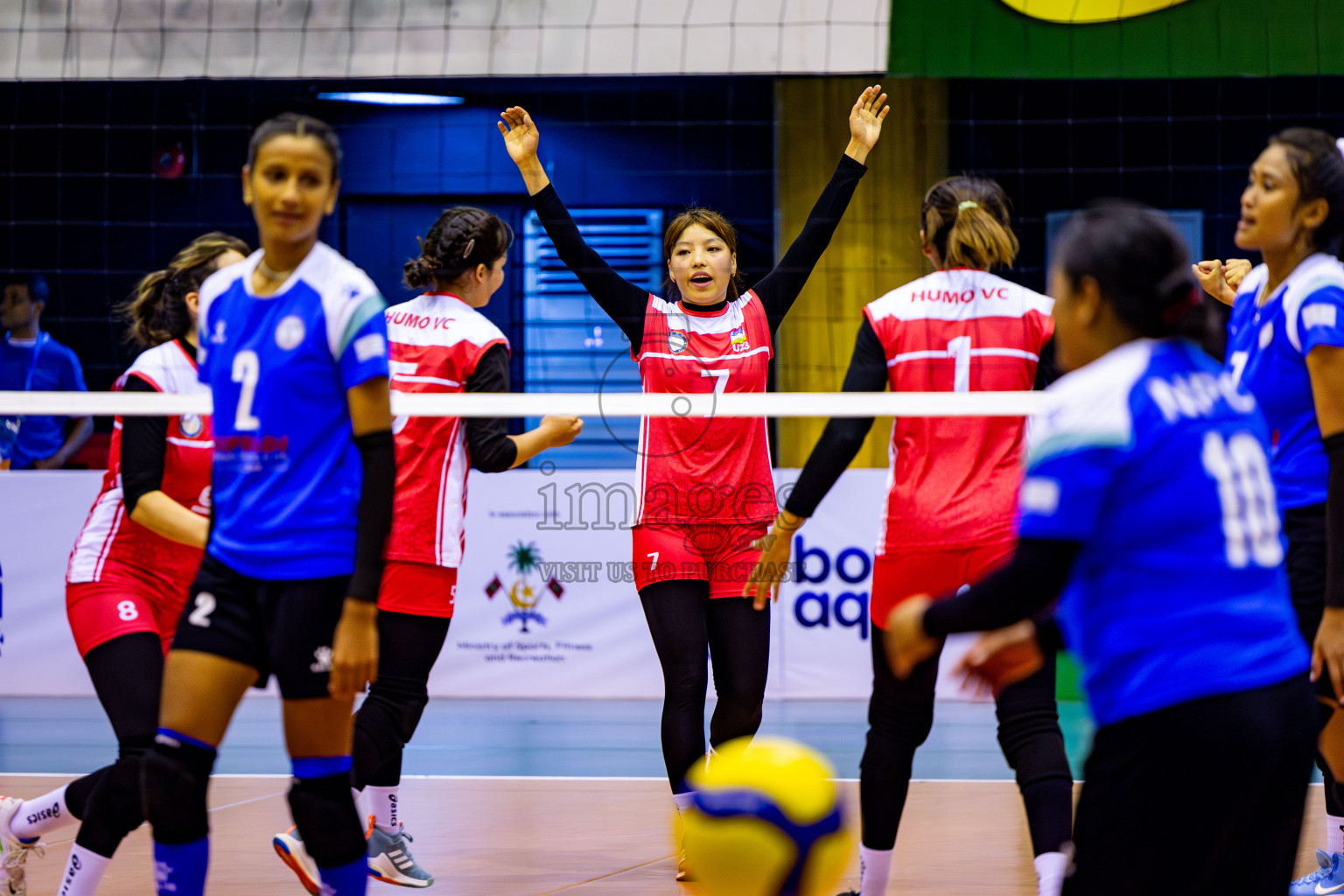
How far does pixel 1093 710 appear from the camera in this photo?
1.92 m

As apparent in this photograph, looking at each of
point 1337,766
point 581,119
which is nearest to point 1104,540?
point 1337,766

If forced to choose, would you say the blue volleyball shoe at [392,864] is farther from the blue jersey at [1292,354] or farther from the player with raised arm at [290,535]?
the blue jersey at [1292,354]

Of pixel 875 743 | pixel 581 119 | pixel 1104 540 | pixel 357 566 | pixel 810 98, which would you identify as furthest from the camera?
pixel 581 119

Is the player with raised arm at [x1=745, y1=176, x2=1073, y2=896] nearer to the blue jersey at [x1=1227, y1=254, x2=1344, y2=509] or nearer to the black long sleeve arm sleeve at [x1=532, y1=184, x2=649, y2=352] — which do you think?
the blue jersey at [x1=1227, y1=254, x2=1344, y2=509]

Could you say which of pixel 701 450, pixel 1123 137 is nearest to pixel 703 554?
pixel 701 450

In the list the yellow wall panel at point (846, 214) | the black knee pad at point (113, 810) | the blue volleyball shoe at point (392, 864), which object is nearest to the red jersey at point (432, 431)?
the blue volleyball shoe at point (392, 864)

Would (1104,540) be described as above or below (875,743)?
above

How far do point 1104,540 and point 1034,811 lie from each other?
1417 millimetres

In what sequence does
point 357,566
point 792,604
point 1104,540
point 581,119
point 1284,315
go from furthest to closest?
point 581,119
point 792,604
point 1284,315
point 357,566
point 1104,540

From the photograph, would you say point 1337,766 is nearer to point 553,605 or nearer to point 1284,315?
point 1284,315

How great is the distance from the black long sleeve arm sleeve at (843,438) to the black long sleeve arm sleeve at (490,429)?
0.93m

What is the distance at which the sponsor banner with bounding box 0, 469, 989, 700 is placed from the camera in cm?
699

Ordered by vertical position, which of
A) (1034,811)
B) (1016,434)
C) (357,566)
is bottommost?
(1034,811)

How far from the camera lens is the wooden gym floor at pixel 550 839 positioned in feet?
12.3
